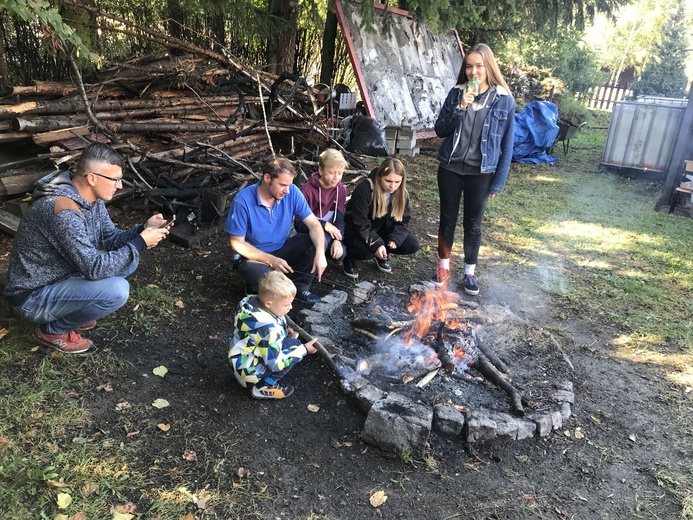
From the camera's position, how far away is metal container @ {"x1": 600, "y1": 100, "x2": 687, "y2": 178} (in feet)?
33.5

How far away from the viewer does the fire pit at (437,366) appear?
2.97 m

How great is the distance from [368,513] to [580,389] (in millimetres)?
2031

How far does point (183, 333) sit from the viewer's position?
153 inches

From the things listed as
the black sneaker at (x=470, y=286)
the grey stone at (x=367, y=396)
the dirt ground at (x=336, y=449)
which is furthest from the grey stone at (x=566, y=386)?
the black sneaker at (x=470, y=286)

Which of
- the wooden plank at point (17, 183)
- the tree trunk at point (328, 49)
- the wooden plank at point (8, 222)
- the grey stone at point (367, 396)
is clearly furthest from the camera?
the tree trunk at point (328, 49)

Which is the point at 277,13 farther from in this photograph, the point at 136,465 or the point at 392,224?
the point at 136,465

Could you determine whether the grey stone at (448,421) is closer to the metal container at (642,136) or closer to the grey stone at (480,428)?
the grey stone at (480,428)

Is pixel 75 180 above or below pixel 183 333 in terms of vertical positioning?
above

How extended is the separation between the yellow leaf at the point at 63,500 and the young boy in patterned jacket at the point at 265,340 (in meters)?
1.10

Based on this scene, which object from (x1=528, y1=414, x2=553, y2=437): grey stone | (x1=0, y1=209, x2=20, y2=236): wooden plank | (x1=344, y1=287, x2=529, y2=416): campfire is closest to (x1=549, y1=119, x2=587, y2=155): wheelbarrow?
(x1=344, y1=287, x2=529, y2=416): campfire

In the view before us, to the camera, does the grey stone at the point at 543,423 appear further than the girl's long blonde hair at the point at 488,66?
No

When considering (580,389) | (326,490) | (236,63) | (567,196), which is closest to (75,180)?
(326,490)

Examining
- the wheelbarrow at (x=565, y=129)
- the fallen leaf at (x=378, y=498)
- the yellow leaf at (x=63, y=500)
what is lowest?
the fallen leaf at (x=378, y=498)

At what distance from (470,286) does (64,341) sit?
11.8ft
